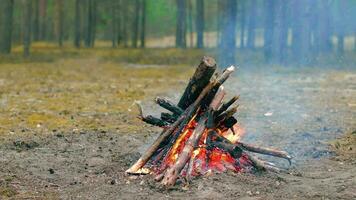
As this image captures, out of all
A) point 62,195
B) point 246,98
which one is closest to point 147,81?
point 246,98

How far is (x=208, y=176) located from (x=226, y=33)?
28.2 metres

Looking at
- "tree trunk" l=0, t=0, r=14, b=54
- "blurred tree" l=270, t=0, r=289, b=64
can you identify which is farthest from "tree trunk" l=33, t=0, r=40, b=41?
"blurred tree" l=270, t=0, r=289, b=64

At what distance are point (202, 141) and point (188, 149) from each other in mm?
444

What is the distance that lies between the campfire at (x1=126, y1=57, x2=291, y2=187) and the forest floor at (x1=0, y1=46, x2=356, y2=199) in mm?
276

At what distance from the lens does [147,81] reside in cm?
2473

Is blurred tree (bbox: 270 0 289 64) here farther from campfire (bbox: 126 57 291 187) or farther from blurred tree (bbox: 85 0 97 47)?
campfire (bbox: 126 57 291 187)

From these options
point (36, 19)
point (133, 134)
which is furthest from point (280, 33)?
point (36, 19)

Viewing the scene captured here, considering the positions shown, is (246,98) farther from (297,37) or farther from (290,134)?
(297,37)

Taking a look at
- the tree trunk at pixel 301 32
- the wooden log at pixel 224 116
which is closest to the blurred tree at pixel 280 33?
the tree trunk at pixel 301 32

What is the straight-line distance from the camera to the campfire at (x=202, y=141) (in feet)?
27.7

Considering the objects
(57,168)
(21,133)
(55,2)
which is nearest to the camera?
(57,168)

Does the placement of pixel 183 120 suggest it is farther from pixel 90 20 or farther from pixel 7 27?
pixel 90 20

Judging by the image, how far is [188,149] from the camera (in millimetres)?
8289

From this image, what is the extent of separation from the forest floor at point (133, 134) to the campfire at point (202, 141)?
28 centimetres
